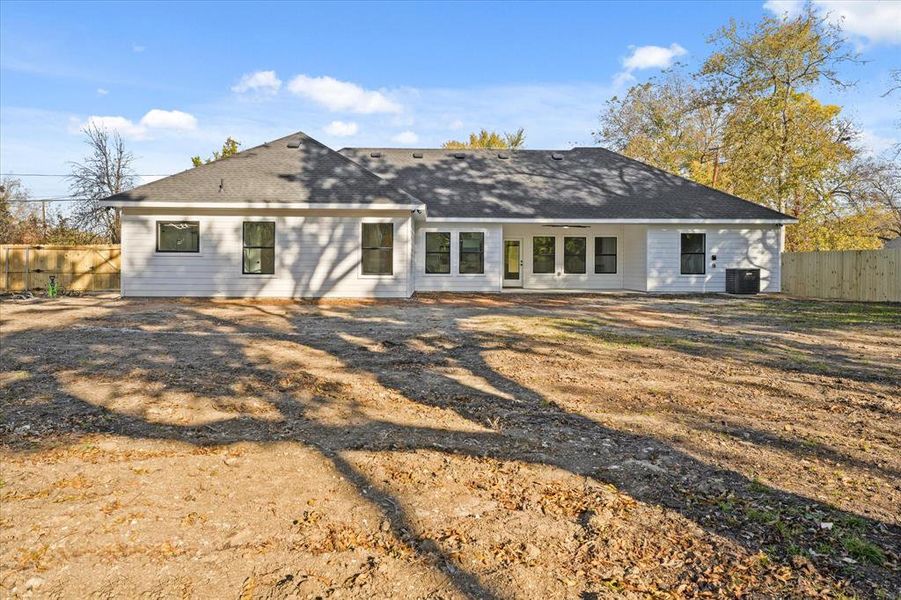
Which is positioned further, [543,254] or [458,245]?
[543,254]

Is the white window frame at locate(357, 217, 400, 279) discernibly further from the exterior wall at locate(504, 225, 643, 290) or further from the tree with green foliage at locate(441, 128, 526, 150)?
the tree with green foliage at locate(441, 128, 526, 150)

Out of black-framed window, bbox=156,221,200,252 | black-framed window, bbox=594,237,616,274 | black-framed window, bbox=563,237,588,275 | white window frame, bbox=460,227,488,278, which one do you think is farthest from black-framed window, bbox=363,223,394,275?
black-framed window, bbox=594,237,616,274

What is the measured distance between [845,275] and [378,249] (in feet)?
49.4

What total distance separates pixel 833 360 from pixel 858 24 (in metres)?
A: 22.9

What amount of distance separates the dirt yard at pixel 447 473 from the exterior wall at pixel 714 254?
38.5ft

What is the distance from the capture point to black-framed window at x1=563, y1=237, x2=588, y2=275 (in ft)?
68.6

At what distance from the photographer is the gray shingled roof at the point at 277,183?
14.9 m

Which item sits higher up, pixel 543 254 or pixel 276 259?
pixel 543 254

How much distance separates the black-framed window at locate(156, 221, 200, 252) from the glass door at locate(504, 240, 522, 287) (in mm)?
11170

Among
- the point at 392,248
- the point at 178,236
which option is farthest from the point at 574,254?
the point at 178,236

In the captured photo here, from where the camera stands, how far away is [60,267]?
18.8m

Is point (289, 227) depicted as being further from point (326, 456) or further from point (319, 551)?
point (319, 551)

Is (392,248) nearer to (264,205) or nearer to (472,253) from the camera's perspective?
(264,205)

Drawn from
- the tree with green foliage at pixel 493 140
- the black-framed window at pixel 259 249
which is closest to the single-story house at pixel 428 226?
the black-framed window at pixel 259 249
